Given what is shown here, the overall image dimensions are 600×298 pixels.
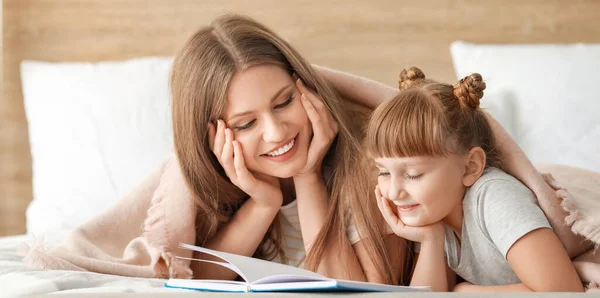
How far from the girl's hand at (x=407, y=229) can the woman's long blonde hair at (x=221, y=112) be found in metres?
0.11

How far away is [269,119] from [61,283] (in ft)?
1.71

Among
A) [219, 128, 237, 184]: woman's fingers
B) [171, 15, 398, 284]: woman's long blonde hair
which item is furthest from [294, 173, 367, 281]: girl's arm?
[219, 128, 237, 184]: woman's fingers

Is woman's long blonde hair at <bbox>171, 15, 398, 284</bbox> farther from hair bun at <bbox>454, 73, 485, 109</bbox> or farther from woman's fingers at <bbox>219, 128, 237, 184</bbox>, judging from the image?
hair bun at <bbox>454, 73, 485, 109</bbox>

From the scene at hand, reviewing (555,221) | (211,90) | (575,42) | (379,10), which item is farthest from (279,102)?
(575,42)

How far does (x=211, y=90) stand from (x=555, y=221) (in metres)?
0.75

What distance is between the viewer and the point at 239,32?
1744 millimetres

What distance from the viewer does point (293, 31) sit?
112 inches

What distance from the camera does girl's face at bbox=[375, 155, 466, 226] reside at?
1.48 metres

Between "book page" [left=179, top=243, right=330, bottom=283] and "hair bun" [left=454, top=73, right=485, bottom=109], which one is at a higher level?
"hair bun" [left=454, top=73, right=485, bottom=109]

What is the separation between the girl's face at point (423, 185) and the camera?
58.3 inches

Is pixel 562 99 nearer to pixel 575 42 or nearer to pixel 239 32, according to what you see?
pixel 575 42

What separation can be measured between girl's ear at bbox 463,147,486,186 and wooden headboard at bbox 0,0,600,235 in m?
1.32

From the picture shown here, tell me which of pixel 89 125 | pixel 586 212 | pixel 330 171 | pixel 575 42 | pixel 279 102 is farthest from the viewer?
pixel 575 42

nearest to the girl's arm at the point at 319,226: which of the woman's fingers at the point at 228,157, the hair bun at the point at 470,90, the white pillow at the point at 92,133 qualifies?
the woman's fingers at the point at 228,157
